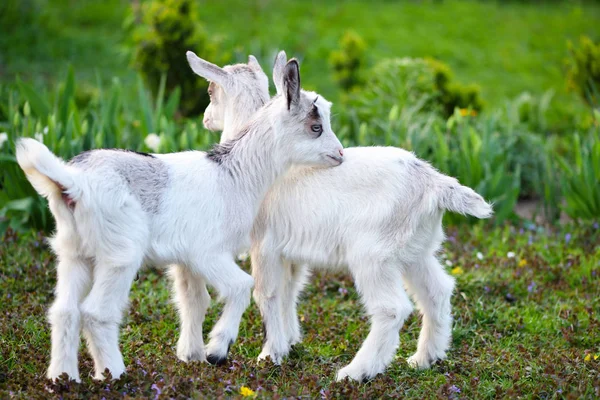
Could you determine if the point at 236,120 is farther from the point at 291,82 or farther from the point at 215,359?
the point at 215,359

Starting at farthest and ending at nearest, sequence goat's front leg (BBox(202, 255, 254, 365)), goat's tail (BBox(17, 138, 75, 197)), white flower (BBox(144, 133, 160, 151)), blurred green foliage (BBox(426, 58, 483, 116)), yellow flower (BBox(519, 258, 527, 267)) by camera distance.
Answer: blurred green foliage (BBox(426, 58, 483, 116)), white flower (BBox(144, 133, 160, 151)), yellow flower (BBox(519, 258, 527, 267)), goat's front leg (BBox(202, 255, 254, 365)), goat's tail (BBox(17, 138, 75, 197))

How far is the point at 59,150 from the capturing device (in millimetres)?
6496

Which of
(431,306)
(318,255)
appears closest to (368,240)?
(318,255)

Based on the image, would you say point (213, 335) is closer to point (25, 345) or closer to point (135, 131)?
point (25, 345)

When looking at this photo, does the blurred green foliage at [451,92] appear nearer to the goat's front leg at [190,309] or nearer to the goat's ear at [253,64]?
the goat's ear at [253,64]

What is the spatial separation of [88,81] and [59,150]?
5050 millimetres

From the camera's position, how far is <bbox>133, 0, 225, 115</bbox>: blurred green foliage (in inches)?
348

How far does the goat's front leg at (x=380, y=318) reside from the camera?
437cm

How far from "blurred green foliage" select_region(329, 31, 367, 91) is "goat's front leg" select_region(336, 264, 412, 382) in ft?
19.5

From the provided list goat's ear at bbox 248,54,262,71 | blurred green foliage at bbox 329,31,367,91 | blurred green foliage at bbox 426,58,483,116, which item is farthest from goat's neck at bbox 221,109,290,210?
blurred green foliage at bbox 329,31,367,91

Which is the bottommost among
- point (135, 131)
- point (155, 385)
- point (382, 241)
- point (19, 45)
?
point (19, 45)

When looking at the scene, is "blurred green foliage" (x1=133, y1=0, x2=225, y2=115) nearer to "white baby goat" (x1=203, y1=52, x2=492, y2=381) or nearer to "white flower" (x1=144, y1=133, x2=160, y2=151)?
"white flower" (x1=144, y1=133, x2=160, y2=151)

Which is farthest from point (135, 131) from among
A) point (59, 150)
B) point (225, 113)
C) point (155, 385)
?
point (155, 385)

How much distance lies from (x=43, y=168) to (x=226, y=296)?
1.12 m
